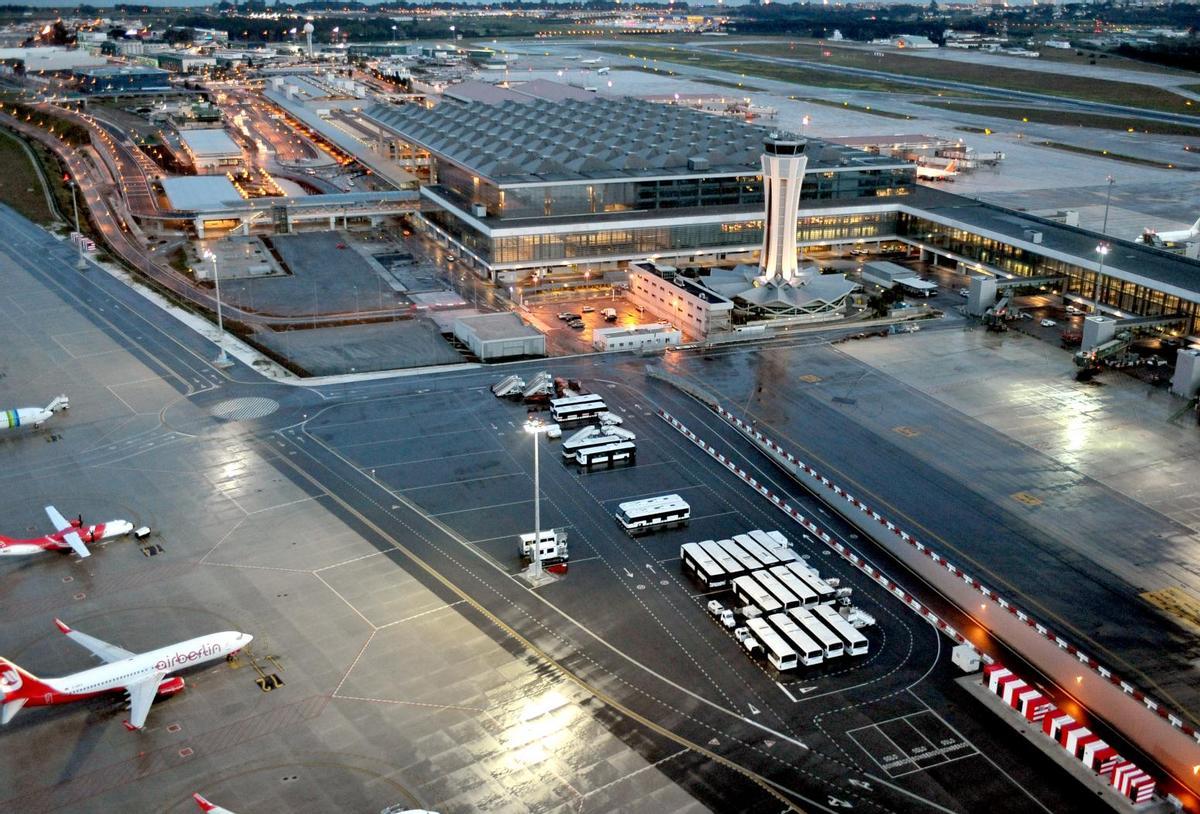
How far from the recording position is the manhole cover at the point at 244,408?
8575 cm

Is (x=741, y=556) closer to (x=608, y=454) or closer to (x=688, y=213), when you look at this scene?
(x=608, y=454)

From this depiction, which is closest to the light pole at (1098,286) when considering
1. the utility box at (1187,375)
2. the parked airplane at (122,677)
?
the utility box at (1187,375)

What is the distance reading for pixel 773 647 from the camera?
5503 centimetres

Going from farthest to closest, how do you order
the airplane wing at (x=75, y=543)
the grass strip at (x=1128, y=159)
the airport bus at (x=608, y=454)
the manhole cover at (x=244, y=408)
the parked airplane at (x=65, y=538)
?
the grass strip at (x=1128, y=159)
the manhole cover at (x=244, y=408)
the airport bus at (x=608, y=454)
the airplane wing at (x=75, y=543)
the parked airplane at (x=65, y=538)

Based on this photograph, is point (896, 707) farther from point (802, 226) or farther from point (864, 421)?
point (802, 226)

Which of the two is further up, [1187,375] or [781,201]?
[781,201]

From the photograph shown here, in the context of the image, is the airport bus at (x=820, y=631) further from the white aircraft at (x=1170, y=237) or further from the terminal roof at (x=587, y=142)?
the white aircraft at (x=1170, y=237)

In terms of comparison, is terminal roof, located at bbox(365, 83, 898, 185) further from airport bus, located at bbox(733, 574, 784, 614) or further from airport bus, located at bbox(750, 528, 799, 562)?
airport bus, located at bbox(733, 574, 784, 614)

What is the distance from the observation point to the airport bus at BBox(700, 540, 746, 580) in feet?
204

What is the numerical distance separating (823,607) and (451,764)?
862 inches

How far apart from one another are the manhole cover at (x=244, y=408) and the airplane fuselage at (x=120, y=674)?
3473 centimetres

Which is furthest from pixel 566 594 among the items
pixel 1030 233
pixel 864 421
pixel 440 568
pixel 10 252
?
pixel 10 252

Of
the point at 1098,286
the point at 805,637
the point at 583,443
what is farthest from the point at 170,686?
the point at 1098,286

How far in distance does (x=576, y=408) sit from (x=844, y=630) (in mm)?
34681
